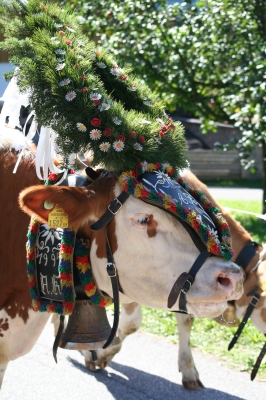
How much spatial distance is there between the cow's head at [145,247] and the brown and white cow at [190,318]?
1.63m

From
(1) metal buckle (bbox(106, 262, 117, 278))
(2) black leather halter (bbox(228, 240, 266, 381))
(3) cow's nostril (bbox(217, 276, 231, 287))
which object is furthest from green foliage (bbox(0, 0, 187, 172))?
(2) black leather halter (bbox(228, 240, 266, 381))

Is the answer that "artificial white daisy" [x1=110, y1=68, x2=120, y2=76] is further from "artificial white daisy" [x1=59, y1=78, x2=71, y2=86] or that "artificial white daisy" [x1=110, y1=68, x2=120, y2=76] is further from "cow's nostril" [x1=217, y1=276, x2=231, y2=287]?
"cow's nostril" [x1=217, y1=276, x2=231, y2=287]

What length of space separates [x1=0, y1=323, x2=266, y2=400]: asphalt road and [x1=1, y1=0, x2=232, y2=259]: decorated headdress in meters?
2.18

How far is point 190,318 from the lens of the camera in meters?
4.85

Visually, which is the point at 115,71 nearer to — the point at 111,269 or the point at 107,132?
the point at 107,132

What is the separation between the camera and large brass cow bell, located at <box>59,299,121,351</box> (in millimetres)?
3209

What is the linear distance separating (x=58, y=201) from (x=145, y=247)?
455 mm

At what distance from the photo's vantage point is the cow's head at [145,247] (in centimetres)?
264

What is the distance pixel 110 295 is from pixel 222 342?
2.92 metres

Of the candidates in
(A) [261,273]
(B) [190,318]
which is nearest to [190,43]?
(B) [190,318]

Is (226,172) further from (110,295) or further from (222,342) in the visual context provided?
(110,295)

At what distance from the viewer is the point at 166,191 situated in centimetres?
272

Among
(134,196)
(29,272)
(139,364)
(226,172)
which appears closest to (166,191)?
(134,196)

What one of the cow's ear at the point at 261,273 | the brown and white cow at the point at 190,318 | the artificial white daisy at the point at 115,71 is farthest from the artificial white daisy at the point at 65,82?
the cow's ear at the point at 261,273
